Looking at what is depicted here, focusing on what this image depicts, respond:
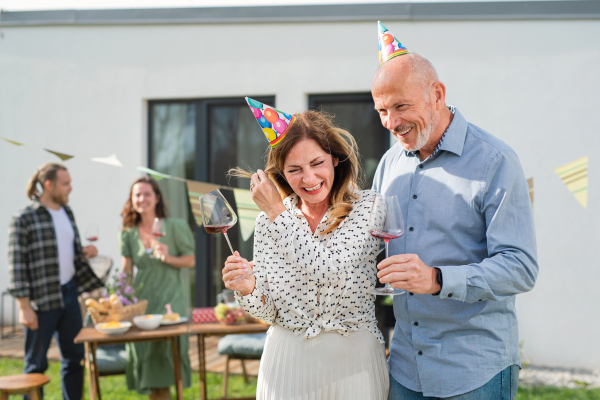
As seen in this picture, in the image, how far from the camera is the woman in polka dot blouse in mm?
1854

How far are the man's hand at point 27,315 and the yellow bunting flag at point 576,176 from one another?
432 centimetres

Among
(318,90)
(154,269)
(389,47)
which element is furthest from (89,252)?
(389,47)

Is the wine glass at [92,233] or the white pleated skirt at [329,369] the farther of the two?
the wine glass at [92,233]

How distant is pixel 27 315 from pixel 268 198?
3293mm

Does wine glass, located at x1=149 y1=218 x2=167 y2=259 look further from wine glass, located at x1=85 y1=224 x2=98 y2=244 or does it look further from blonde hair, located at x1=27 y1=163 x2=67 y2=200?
blonde hair, located at x1=27 y1=163 x2=67 y2=200

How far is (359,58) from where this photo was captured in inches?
217

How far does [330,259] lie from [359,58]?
13.6 feet

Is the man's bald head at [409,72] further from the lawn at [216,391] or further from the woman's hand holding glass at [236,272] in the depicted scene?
the lawn at [216,391]

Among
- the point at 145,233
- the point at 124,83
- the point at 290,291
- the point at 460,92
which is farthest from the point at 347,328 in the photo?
the point at 124,83

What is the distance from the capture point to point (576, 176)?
12.4 ft

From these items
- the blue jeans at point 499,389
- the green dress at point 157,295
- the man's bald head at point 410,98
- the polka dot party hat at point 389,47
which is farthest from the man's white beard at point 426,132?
the green dress at point 157,295

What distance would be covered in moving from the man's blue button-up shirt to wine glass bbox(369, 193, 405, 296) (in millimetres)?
192

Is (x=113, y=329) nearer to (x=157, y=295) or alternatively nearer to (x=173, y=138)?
(x=157, y=295)

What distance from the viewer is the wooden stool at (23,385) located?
139 inches
